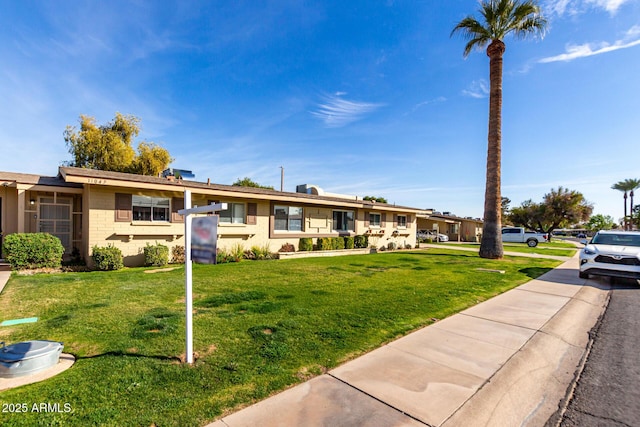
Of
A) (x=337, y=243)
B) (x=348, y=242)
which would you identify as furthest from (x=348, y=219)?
(x=337, y=243)

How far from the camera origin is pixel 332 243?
18.0 meters

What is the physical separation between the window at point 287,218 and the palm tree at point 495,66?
11588 mm

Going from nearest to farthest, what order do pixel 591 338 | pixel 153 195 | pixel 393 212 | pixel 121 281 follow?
pixel 591 338 < pixel 121 281 < pixel 153 195 < pixel 393 212

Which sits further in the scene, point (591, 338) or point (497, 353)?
point (591, 338)

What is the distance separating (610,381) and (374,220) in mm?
18343

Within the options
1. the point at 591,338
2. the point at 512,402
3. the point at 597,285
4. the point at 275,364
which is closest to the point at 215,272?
the point at 275,364

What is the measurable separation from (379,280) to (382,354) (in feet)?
18.2

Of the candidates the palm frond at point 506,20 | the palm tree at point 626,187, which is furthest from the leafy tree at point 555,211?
the palm frond at point 506,20

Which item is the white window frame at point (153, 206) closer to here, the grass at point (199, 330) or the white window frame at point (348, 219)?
the grass at point (199, 330)

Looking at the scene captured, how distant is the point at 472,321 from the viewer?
559cm

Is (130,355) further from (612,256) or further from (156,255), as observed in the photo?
(612,256)

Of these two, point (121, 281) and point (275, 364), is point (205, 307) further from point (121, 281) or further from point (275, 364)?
point (121, 281)

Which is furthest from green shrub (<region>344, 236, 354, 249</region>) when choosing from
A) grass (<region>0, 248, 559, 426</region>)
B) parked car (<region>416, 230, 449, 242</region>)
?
parked car (<region>416, 230, 449, 242</region>)

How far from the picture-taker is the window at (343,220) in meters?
19.2
